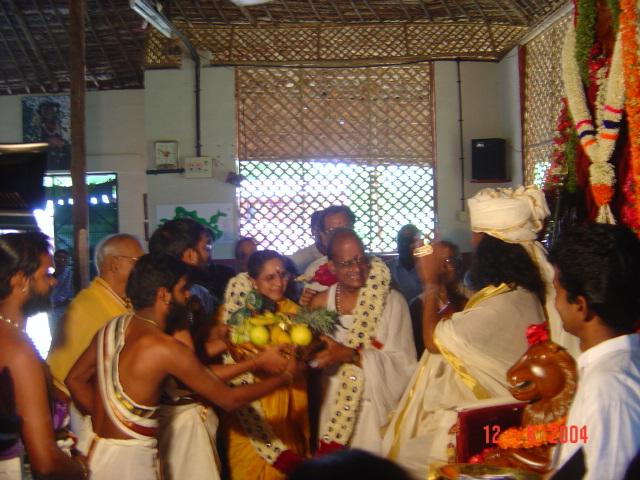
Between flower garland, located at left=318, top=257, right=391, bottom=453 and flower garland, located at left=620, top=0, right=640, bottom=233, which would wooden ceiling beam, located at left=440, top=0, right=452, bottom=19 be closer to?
flower garland, located at left=620, top=0, right=640, bottom=233

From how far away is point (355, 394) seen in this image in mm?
3977

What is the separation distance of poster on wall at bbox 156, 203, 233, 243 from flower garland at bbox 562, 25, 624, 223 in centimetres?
559

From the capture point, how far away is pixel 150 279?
3.01m

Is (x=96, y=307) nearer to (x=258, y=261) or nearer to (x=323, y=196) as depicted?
(x=258, y=261)

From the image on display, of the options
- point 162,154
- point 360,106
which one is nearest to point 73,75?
point 162,154

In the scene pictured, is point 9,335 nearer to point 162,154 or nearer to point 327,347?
point 327,347

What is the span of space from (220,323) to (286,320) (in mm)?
581

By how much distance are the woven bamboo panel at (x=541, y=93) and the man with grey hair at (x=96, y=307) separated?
509 centimetres

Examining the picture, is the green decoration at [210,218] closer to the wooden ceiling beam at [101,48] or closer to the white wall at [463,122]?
the white wall at [463,122]

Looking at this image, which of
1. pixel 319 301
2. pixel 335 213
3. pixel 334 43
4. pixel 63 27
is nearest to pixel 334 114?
pixel 334 43

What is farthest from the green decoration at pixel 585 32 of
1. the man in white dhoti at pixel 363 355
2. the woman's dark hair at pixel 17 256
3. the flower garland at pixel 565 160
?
the woman's dark hair at pixel 17 256

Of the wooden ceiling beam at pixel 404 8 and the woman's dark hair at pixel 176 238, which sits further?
the wooden ceiling beam at pixel 404 8

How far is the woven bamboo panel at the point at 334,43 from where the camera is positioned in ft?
30.4

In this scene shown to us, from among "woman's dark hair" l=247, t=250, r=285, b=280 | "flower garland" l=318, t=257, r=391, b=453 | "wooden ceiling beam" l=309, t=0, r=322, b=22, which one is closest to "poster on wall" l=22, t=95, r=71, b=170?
"wooden ceiling beam" l=309, t=0, r=322, b=22
